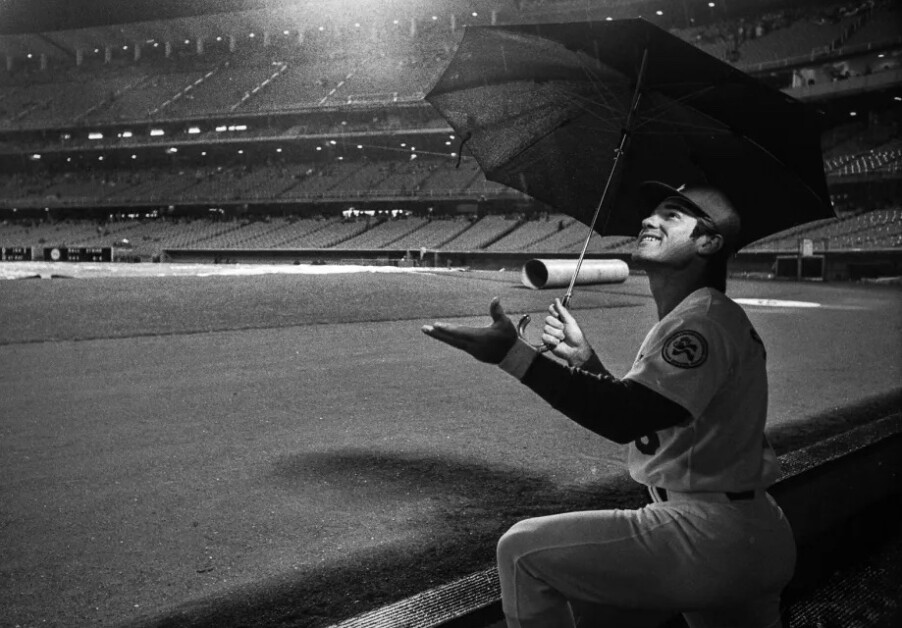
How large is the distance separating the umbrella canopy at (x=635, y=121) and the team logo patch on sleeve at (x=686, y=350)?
0.95m

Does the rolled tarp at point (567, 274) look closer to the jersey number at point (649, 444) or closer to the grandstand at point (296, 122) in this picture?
the jersey number at point (649, 444)

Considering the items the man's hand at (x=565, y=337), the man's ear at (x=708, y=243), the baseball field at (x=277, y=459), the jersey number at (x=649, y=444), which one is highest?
the man's ear at (x=708, y=243)

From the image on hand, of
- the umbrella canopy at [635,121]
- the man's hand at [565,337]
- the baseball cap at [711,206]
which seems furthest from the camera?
the umbrella canopy at [635,121]

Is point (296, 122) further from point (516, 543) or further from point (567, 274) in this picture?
point (516, 543)

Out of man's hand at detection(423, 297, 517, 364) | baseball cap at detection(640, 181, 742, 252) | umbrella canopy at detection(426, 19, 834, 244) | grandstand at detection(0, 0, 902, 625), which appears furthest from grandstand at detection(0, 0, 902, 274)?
man's hand at detection(423, 297, 517, 364)

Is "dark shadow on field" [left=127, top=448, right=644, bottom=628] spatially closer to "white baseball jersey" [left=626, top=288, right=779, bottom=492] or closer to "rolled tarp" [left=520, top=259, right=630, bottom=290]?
→ "white baseball jersey" [left=626, top=288, right=779, bottom=492]

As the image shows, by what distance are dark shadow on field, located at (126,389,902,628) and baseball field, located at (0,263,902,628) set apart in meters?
0.01

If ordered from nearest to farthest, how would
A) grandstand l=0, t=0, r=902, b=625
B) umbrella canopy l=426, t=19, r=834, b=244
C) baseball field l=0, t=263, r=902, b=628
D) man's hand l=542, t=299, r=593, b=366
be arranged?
man's hand l=542, t=299, r=593, b=366 → umbrella canopy l=426, t=19, r=834, b=244 → baseball field l=0, t=263, r=902, b=628 → grandstand l=0, t=0, r=902, b=625

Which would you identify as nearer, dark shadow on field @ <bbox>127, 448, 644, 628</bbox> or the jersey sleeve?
the jersey sleeve

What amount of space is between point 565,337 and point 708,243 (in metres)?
0.45

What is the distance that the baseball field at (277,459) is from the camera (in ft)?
8.89

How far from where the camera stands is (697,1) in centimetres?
4444

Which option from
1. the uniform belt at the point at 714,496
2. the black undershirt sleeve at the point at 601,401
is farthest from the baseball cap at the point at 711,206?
the uniform belt at the point at 714,496

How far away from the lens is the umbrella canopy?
7.79 ft
